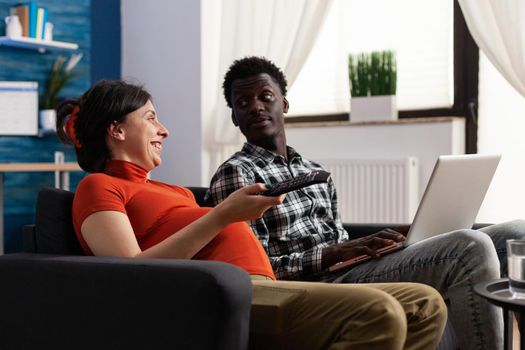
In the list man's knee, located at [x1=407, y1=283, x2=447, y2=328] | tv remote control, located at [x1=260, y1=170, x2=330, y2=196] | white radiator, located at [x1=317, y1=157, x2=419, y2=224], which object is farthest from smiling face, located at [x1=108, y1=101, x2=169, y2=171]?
white radiator, located at [x1=317, y1=157, x2=419, y2=224]

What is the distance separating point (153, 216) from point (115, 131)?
0.86 ft

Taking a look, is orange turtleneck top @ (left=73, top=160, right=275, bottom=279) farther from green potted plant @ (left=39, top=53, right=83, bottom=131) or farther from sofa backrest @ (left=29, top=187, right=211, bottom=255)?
green potted plant @ (left=39, top=53, right=83, bottom=131)

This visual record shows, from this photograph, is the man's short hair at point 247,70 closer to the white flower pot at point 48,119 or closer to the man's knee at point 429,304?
the man's knee at point 429,304

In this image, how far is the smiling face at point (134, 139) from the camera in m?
1.87

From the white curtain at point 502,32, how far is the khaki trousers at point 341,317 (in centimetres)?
213

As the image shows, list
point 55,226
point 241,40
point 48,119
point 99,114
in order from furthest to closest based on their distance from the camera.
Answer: point 48,119, point 241,40, point 99,114, point 55,226

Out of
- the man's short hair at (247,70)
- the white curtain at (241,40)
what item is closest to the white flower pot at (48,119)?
the white curtain at (241,40)

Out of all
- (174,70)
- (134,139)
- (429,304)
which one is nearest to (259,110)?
(134,139)

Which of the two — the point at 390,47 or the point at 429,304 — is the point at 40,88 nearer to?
the point at 390,47

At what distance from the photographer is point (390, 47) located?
395 centimetres

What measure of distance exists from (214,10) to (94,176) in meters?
2.93

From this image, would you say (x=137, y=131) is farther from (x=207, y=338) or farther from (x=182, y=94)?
(x=182, y=94)

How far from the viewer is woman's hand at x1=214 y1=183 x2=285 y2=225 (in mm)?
1582

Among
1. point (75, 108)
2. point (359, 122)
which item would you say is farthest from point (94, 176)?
point (359, 122)
